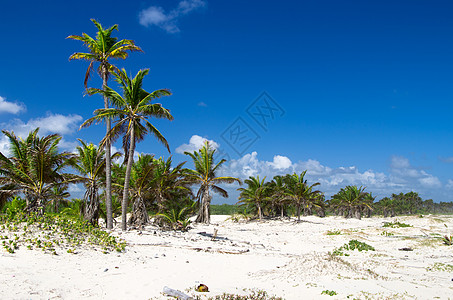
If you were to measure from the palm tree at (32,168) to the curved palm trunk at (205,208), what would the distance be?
13286mm

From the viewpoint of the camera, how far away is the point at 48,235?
9000mm

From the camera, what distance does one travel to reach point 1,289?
219 inches

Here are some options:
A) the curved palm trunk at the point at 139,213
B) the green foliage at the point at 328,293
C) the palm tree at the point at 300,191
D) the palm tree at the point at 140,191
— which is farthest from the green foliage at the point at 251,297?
the palm tree at the point at 300,191

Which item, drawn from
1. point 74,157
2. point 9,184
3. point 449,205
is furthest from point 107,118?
point 449,205

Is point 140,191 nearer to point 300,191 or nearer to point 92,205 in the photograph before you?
point 92,205

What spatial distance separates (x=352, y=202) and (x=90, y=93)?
41428 millimetres

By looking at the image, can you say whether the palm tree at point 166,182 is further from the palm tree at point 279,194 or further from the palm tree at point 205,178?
the palm tree at point 279,194

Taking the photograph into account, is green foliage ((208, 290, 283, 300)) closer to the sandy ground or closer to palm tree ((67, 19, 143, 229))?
the sandy ground

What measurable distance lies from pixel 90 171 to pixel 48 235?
8.70m

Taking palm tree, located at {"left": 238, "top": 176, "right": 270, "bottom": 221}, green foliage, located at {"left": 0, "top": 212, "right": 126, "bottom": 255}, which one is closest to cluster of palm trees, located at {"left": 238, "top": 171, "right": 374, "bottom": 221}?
palm tree, located at {"left": 238, "top": 176, "right": 270, "bottom": 221}

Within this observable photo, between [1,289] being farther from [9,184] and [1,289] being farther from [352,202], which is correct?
[352,202]

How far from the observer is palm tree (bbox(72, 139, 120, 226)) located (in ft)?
54.1

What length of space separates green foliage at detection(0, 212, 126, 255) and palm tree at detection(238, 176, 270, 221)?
24.4m

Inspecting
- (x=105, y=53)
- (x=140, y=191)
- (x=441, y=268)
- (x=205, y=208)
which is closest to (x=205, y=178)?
(x=205, y=208)
